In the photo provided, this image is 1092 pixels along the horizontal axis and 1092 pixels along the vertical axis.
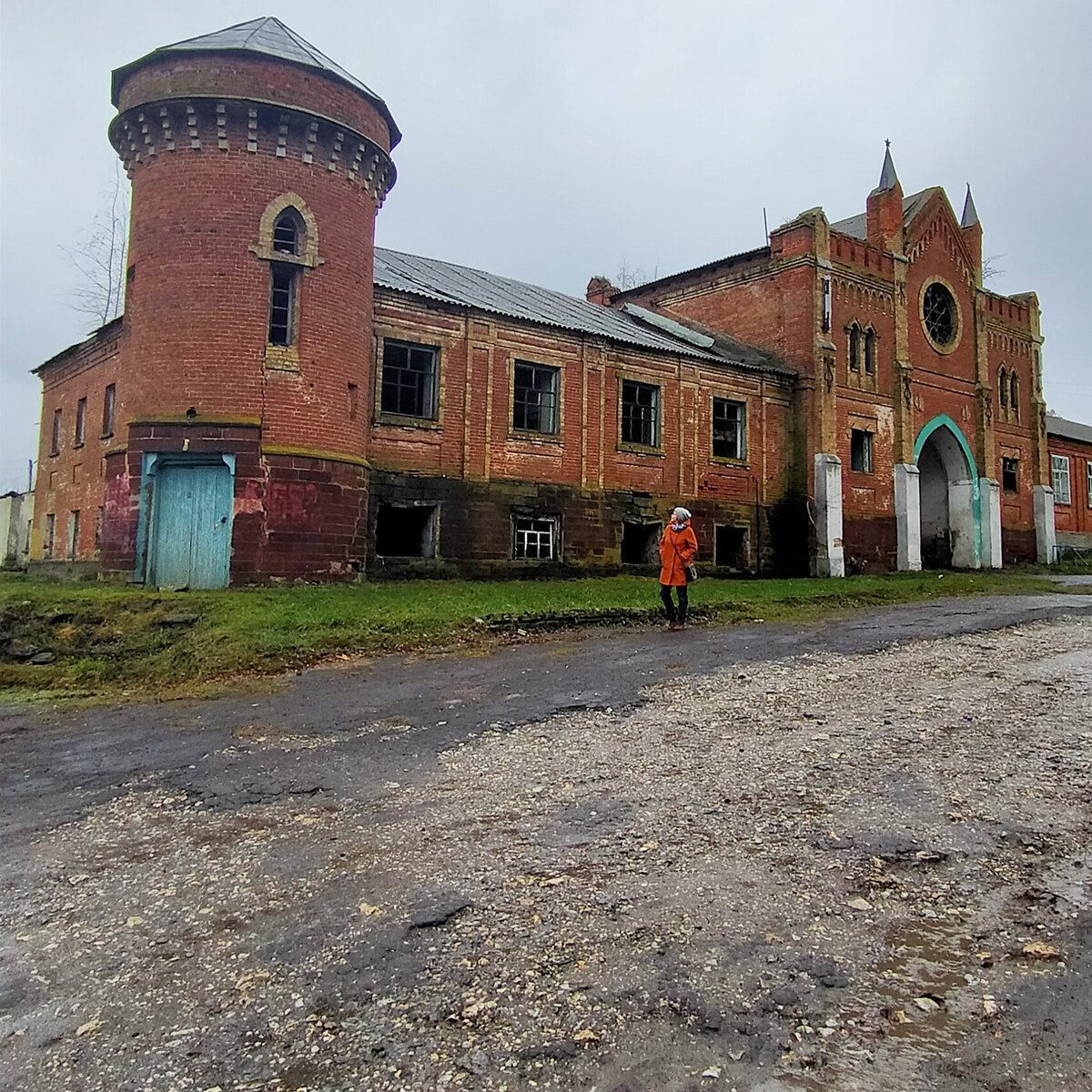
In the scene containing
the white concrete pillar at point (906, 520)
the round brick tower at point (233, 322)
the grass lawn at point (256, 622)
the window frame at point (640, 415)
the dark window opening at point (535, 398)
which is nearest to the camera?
the grass lawn at point (256, 622)

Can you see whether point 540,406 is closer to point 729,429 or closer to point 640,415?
point 640,415

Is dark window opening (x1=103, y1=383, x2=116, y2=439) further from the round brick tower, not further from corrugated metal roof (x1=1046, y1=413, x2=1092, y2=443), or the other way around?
corrugated metal roof (x1=1046, y1=413, x2=1092, y2=443)

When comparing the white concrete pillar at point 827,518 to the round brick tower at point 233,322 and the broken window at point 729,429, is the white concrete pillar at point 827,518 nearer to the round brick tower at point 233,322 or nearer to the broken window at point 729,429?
the broken window at point 729,429

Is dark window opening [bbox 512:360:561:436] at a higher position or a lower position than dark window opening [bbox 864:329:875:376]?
lower

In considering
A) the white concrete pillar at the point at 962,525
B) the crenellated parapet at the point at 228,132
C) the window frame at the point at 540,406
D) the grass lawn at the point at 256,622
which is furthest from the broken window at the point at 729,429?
the crenellated parapet at the point at 228,132

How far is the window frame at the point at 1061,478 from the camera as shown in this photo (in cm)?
3562

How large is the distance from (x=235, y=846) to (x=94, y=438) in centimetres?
1829

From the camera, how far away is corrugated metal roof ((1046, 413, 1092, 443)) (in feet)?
119

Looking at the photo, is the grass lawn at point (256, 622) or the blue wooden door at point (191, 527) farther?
the blue wooden door at point (191, 527)

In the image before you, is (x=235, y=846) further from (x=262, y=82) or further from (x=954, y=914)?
(x=262, y=82)

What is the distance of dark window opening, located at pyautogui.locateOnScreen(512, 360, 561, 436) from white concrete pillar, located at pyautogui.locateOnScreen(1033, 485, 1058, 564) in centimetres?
2163

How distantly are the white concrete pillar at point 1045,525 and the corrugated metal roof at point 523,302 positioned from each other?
46.5 ft

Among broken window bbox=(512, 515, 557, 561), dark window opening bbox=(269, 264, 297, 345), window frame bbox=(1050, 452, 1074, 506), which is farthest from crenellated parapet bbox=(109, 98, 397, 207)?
window frame bbox=(1050, 452, 1074, 506)

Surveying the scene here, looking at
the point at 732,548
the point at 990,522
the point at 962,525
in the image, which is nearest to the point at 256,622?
the point at 732,548
